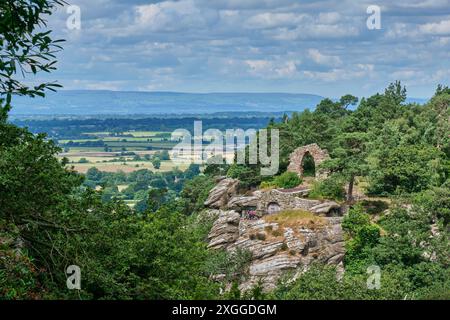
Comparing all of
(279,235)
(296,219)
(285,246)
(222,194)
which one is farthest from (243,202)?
(285,246)

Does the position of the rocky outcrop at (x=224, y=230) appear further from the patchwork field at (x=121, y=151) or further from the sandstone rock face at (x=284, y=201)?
the patchwork field at (x=121, y=151)

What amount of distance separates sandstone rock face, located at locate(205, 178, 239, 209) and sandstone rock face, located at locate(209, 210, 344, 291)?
1009 centimetres

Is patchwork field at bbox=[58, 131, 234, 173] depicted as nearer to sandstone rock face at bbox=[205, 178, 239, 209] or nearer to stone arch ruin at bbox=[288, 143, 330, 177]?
sandstone rock face at bbox=[205, 178, 239, 209]

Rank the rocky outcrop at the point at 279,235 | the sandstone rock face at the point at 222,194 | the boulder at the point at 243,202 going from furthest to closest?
the sandstone rock face at the point at 222,194, the boulder at the point at 243,202, the rocky outcrop at the point at 279,235

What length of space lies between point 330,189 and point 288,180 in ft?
13.8

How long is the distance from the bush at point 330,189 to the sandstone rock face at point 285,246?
13.6ft

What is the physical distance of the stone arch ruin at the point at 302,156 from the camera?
48.7 m

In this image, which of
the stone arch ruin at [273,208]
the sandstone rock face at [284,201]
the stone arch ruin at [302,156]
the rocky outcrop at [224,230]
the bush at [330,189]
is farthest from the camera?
the stone arch ruin at [302,156]

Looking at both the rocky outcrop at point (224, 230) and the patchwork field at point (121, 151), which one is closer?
the rocky outcrop at point (224, 230)

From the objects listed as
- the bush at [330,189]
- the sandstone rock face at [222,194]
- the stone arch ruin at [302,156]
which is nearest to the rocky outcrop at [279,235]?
the bush at [330,189]

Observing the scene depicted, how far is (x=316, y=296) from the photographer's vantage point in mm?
25219

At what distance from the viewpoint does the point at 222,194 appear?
52.5m

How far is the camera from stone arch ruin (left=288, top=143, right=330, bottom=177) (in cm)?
4872
